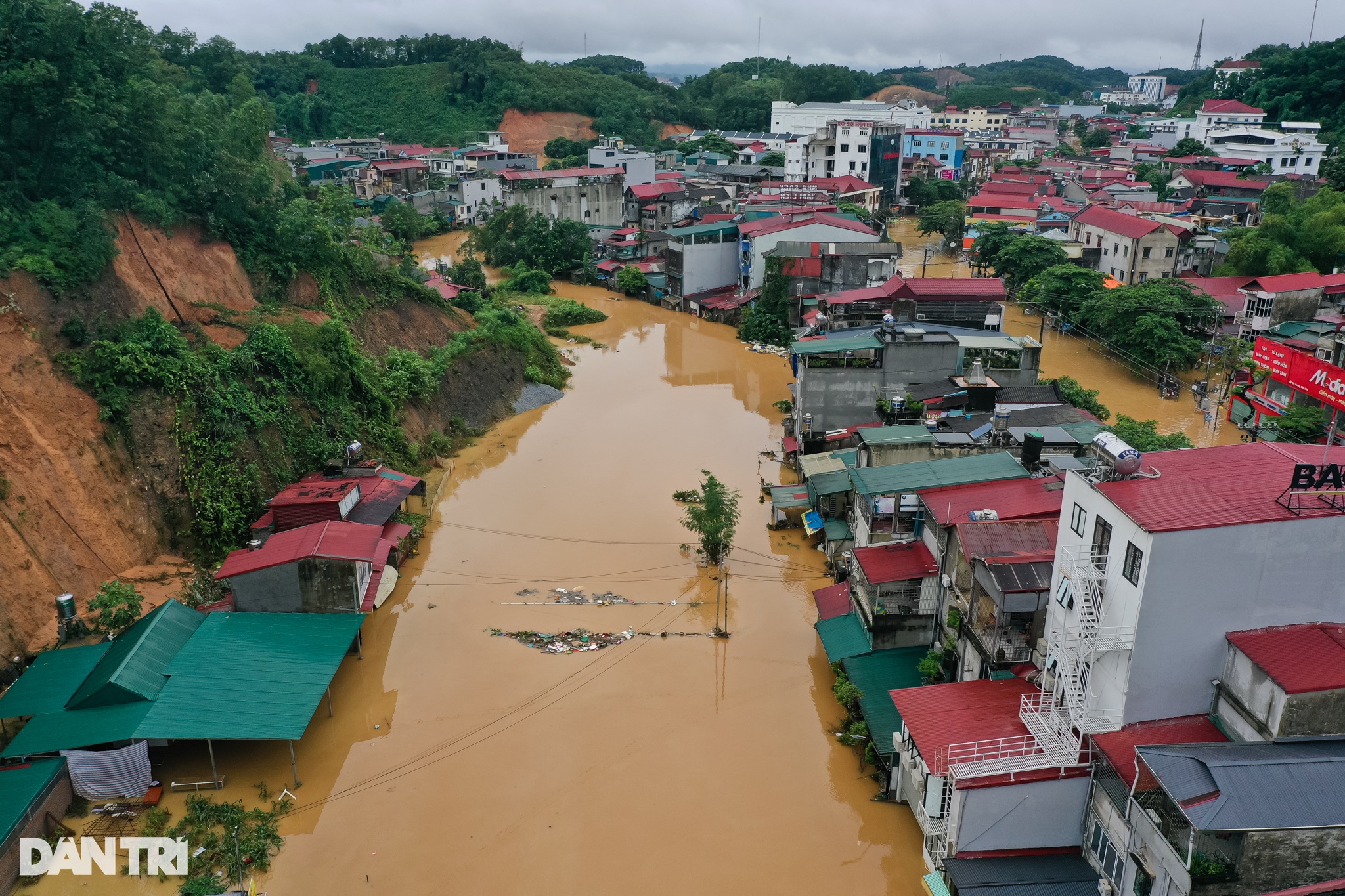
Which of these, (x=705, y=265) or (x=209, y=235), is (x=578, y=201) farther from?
(x=209, y=235)

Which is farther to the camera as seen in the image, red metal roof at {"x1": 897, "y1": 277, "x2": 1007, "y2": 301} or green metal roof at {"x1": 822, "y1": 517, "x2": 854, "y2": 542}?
red metal roof at {"x1": 897, "y1": 277, "x2": 1007, "y2": 301}

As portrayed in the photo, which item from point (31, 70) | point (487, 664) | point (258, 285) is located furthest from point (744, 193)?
point (487, 664)

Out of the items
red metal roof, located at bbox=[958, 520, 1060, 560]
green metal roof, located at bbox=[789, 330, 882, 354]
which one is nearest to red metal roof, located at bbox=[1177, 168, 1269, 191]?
green metal roof, located at bbox=[789, 330, 882, 354]

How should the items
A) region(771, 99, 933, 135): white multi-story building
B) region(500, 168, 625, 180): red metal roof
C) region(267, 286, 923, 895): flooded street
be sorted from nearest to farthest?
region(267, 286, 923, 895): flooded street < region(500, 168, 625, 180): red metal roof < region(771, 99, 933, 135): white multi-story building

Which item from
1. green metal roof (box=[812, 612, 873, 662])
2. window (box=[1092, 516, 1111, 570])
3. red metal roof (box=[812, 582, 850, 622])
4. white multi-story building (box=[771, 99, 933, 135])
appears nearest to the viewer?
window (box=[1092, 516, 1111, 570])

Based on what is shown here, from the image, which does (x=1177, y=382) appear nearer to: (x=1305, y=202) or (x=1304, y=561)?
(x=1305, y=202)

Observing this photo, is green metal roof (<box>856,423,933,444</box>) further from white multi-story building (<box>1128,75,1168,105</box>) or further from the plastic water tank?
white multi-story building (<box>1128,75,1168,105</box>)

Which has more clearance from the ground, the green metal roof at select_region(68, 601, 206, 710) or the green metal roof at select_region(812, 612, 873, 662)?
the green metal roof at select_region(68, 601, 206, 710)
